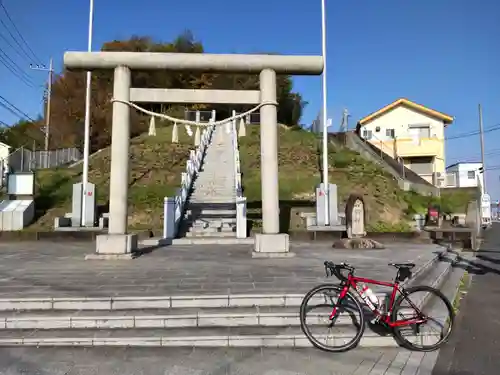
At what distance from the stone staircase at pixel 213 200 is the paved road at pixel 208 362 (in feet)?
31.6

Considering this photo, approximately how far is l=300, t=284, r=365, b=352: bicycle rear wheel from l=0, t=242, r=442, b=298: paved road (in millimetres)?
888

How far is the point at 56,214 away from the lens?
17.5 meters

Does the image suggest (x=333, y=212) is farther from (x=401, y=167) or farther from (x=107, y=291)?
(x=401, y=167)

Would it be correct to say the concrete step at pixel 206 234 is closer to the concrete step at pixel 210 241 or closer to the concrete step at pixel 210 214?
the concrete step at pixel 210 241

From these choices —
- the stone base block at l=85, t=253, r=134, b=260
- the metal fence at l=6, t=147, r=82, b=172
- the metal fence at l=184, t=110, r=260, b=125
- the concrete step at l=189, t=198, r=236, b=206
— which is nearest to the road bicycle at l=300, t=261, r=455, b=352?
the stone base block at l=85, t=253, r=134, b=260

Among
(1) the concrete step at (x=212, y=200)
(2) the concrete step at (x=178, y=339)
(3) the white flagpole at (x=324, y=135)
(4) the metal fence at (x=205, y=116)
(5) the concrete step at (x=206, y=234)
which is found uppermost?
(4) the metal fence at (x=205, y=116)

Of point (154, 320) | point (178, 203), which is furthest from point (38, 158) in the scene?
point (154, 320)

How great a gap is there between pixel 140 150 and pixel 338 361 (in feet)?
93.3

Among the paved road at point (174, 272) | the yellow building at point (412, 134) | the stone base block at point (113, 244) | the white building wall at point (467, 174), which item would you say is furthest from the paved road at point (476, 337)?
the yellow building at point (412, 134)

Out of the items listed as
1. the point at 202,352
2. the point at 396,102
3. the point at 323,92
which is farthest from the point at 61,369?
the point at 396,102

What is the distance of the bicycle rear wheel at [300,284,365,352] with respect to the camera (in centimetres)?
454

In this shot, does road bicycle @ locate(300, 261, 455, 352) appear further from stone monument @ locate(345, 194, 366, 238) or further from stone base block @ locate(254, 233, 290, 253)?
stone monument @ locate(345, 194, 366, 238)

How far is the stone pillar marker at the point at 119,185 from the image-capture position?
9.45 meters

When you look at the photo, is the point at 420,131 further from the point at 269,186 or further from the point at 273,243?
the point at 273,243
